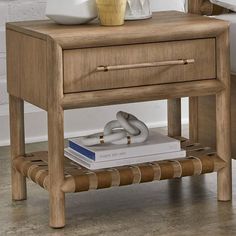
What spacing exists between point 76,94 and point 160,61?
0.76 feet

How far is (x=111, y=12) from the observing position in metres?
2.10

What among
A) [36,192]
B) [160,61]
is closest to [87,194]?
[36,192]

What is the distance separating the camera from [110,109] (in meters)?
3.16

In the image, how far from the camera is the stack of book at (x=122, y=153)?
216cm

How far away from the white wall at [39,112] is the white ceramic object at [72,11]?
2.84 ft

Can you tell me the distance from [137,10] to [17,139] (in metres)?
0.47

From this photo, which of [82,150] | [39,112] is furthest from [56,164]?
[39,112]

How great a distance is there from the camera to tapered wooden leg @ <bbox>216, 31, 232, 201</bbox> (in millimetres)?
2178

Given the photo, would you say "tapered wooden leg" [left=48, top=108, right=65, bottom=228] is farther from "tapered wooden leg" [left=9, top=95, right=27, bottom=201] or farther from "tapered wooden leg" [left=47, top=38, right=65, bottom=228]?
"tapered wooden leg" [left=9, top=95, right=27, bottom=201]

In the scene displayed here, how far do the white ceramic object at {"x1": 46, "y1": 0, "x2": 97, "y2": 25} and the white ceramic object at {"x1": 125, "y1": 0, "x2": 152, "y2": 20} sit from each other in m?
0.11

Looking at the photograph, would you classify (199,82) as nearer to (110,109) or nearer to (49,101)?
(49,101)

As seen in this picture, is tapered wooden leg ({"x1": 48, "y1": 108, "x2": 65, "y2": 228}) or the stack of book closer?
tapered wooden leg ({"x1": 48, "y1": 108, "x2": 65, "y2": 228})

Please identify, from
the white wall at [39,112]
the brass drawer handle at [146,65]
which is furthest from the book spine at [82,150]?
the white wall at [39,112]

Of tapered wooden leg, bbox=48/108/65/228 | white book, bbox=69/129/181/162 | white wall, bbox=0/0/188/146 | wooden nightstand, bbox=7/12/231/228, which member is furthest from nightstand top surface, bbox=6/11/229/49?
white wall, bbox=0/0/188/146
